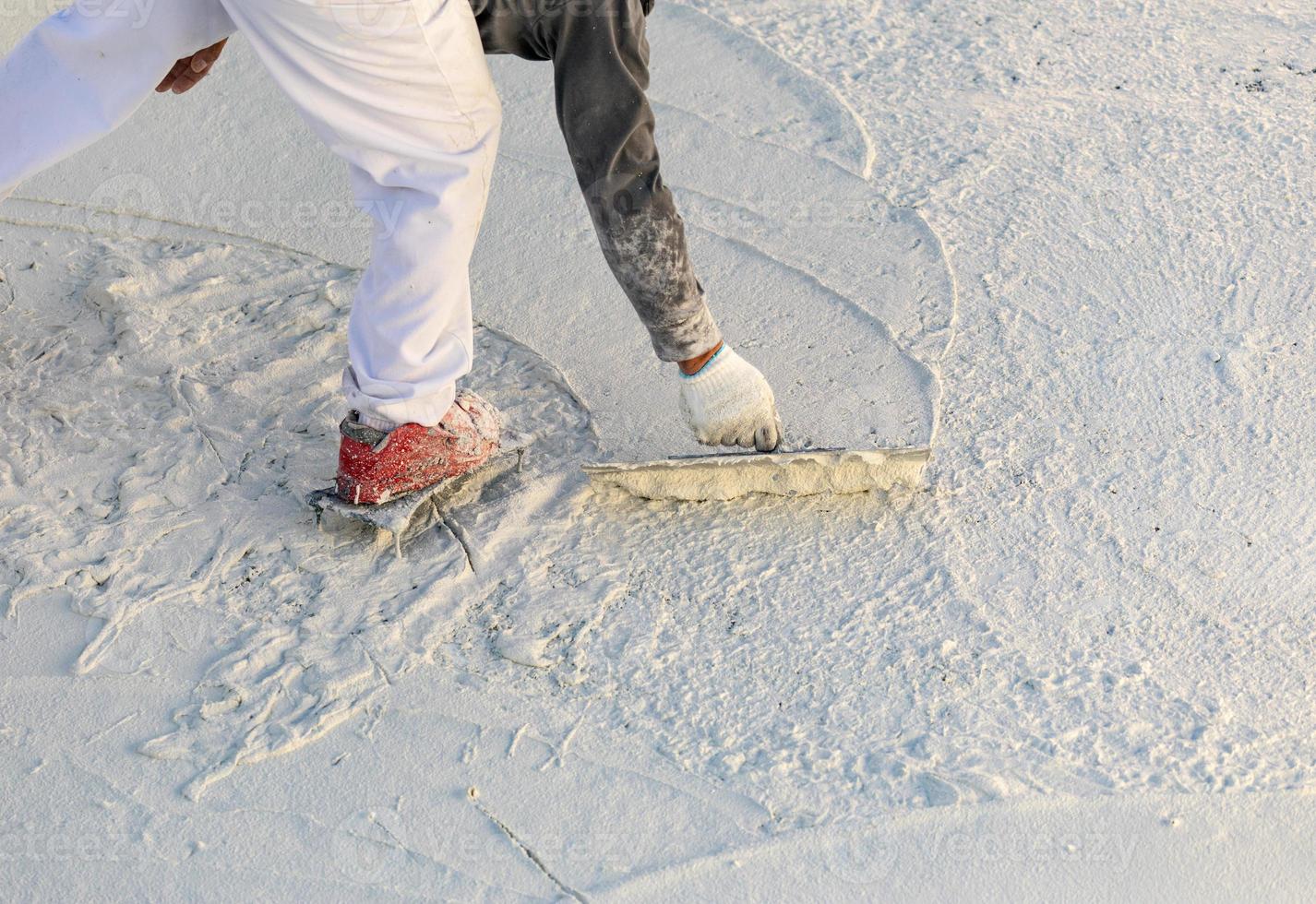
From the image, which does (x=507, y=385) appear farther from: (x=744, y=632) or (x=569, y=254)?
(x=744, y=632)

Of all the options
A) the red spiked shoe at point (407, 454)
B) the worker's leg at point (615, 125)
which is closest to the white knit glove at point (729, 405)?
the worker's leg at point (615, 125)

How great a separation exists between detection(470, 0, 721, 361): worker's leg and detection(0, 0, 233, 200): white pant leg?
444mm

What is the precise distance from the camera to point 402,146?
5.44 ft

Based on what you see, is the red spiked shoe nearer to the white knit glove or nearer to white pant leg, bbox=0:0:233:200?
the white knit glove

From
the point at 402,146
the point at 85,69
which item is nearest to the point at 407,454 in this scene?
the point at 402,146

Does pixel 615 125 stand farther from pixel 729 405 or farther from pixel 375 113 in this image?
pixel 729 405

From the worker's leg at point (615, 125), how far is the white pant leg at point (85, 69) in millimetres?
444

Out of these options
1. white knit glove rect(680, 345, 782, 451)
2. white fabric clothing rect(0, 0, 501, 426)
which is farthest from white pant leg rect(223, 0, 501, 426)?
white knit glove rect(680, 345, 782, 451)

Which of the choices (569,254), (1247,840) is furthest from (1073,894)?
(569,254)

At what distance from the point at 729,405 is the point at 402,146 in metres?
0.61

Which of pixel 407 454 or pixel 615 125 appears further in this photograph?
pixel 407 454

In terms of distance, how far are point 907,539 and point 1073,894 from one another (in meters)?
0.61

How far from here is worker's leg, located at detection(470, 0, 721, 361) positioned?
1682mm

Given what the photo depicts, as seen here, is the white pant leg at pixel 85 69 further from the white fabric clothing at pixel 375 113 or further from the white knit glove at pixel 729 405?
the white knit glove at pixel 729 405
